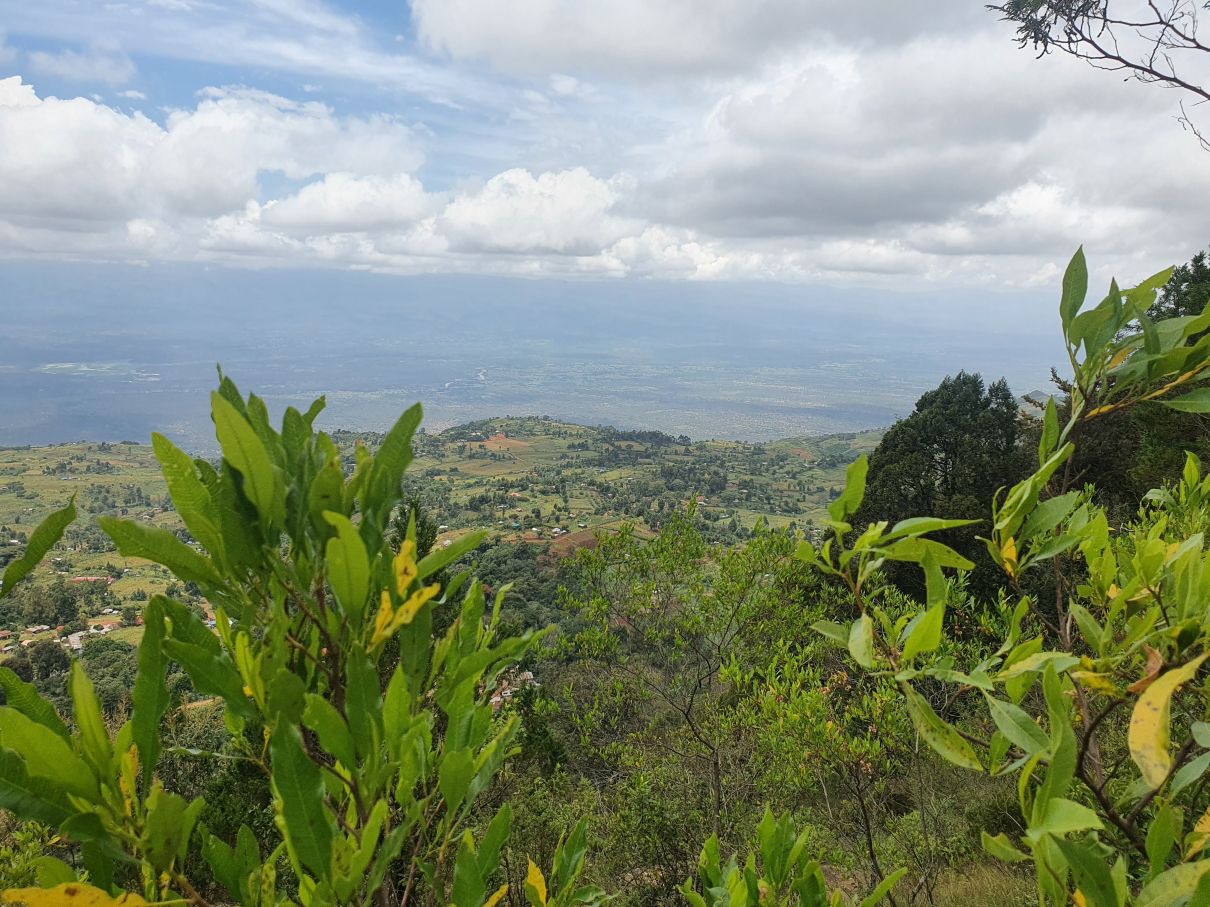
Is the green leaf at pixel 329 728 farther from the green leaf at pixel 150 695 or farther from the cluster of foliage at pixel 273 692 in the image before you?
the green leaf at pixel 150 695

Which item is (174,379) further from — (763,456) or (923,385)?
(923,385)

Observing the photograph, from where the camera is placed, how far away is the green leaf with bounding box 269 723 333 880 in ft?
2.56

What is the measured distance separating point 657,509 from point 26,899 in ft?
181

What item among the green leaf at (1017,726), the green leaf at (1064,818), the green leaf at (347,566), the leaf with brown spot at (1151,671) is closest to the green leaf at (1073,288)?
the leaf with brown spot at (1151,671)

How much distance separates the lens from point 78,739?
2.72 ft

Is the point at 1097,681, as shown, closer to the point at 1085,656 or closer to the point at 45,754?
the point at 1085,656

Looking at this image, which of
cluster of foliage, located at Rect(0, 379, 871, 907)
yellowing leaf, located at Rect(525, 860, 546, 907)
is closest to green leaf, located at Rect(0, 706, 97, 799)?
cluster of foliage, located at Rect(0, 379, 871, 907)

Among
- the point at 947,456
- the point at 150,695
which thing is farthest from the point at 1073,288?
the point at 947,456

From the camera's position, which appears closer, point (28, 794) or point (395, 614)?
point (28, 794)

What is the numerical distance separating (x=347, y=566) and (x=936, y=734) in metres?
0.86

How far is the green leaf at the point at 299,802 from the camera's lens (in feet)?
2.56

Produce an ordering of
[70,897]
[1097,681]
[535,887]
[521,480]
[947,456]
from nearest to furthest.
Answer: [70,897] → [1097,681] → [535,887] → [947,456] → [521,480]

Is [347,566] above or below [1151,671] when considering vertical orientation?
above

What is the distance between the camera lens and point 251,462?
83 cm
